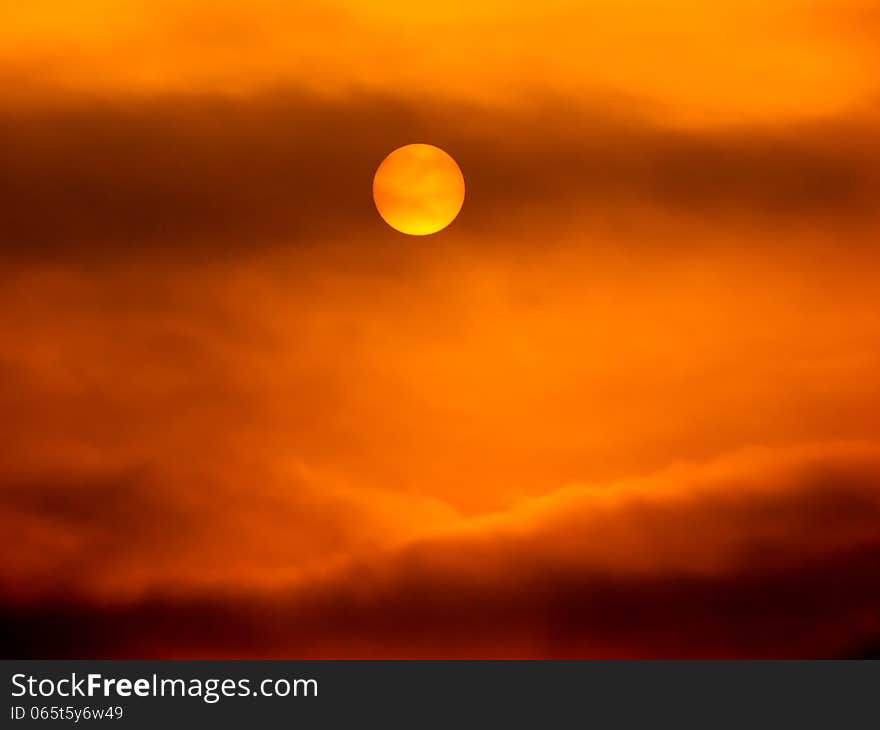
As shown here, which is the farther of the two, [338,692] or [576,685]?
[576,685]

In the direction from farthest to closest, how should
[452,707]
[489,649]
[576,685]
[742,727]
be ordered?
1. [489,649]
2. [576,685]
3. [452,707]
4. [742,727]

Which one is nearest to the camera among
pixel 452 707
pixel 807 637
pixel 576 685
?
pixel 452 707

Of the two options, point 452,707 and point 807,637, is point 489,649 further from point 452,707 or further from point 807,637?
point 807,637

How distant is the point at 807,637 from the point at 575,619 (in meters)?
5.28

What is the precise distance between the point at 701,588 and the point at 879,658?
4181 mm

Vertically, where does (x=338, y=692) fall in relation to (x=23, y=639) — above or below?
below

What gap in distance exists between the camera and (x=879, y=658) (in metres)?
24.2

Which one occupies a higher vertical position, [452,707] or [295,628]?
[295,628]

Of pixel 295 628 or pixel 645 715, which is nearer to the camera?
pixel 645 715

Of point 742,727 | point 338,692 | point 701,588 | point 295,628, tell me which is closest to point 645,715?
point 742,727

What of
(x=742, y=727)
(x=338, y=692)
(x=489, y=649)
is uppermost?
(x=489, y=649)

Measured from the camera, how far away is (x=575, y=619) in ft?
75.6

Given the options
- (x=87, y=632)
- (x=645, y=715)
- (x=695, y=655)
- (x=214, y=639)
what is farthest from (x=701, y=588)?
(x=87, y=632)

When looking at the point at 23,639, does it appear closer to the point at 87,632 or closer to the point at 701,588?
the point at 87,632
